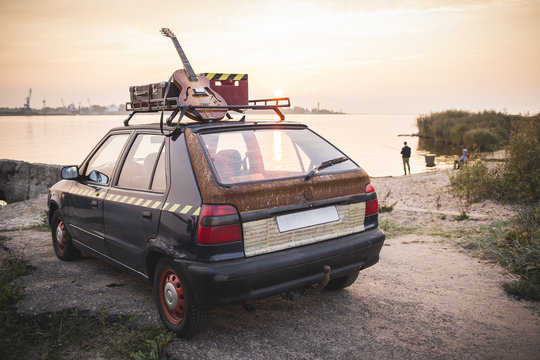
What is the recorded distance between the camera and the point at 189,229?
2959 millimetres

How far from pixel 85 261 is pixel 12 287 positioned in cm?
121

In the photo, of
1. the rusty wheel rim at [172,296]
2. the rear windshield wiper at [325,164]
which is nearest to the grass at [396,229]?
the rear windshield wiper at [325,164]

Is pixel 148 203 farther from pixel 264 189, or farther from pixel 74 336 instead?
pixel 74 336

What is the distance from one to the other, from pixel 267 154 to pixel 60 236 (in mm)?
3296

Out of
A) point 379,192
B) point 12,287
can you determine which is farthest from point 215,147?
point 379,192

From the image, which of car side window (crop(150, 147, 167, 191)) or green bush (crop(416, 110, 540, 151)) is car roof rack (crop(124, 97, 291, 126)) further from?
green bush (crop(416, 110, 540, 151))

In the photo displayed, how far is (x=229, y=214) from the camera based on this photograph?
2902mm

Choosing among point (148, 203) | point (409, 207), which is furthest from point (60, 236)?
point (409, 207)

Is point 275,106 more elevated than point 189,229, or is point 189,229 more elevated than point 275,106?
point 275,106

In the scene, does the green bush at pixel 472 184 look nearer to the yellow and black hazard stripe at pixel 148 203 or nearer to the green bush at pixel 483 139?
the yellow and black hazard stripe at pixel 148 203

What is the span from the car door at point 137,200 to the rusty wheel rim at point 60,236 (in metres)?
1.62

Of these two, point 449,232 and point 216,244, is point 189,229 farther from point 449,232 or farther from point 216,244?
point 449,232

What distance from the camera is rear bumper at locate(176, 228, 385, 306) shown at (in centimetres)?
288

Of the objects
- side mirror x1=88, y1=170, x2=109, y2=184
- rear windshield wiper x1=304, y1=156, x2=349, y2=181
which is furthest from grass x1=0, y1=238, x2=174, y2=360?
rear windshield wiper x1=304, y1=156, x2=349, y2=181
